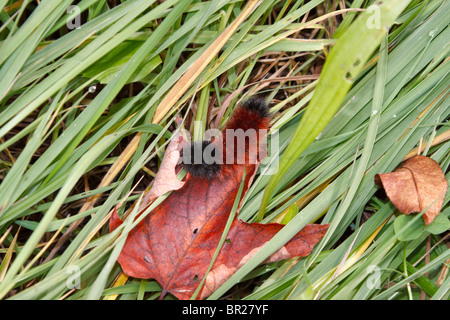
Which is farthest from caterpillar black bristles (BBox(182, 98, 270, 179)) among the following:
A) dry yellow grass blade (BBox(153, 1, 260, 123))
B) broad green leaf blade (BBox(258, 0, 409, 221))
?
broad green leaf blade (BBox(258, 0, 409, 221))

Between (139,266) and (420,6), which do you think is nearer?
(139,266)

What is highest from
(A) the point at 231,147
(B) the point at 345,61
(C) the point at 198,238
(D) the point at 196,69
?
(D) the point at 196,69

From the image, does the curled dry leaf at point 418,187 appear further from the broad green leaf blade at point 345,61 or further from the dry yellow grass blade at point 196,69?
the dry yellow grass blade at point 196,69

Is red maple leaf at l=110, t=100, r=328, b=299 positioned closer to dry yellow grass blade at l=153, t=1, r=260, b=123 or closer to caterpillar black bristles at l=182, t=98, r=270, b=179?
caterpillar black bristles at l=182, t=98, r=270, b=179

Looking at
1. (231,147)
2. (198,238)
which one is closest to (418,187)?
(231,147)

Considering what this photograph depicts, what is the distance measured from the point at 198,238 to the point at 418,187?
1025 mm

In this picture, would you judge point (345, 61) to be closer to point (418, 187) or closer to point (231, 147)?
point (231, 147)

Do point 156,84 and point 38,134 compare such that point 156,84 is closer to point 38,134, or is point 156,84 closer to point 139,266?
point 38,134

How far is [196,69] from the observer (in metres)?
1.97

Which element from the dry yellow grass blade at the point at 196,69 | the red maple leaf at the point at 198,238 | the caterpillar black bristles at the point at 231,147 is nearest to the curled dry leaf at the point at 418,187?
the red maple leaf at the point at 198,238

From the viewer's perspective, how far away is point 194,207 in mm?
1813
